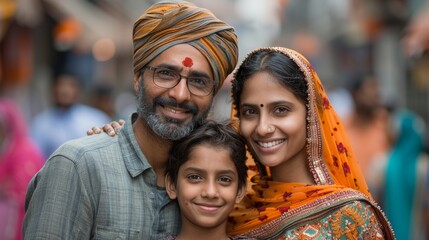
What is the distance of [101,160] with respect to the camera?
156 inches

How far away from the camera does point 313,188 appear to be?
4203 millimetres

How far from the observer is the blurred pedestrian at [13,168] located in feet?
25.3

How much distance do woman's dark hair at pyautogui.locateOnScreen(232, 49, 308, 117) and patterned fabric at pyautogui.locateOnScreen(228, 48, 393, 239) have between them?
3 centimetres

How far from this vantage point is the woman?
13.5 feet

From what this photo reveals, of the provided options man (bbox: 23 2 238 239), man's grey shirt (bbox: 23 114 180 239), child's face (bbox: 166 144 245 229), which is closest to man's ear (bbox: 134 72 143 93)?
man (bbox: 23 2 238 239)

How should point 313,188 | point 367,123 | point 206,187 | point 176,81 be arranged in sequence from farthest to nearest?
point 367,123 → point 313,188 → point 176,81 → point 206,187

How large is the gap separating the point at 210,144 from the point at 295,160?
1.80 feet

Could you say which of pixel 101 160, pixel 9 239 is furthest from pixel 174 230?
pixel 9 239

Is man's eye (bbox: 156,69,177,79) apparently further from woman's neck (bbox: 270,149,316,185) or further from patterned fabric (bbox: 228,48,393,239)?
woman's neck (bbox: 270,149,316,185)

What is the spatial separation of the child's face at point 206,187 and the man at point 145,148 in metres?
0.11

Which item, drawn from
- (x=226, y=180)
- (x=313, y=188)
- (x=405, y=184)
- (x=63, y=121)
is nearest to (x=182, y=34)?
(x=226, y=180)

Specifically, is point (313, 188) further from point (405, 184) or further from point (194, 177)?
point (405, 184)

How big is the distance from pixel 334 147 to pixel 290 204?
0.40m

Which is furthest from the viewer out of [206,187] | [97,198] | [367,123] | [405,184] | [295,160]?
[367,123]
